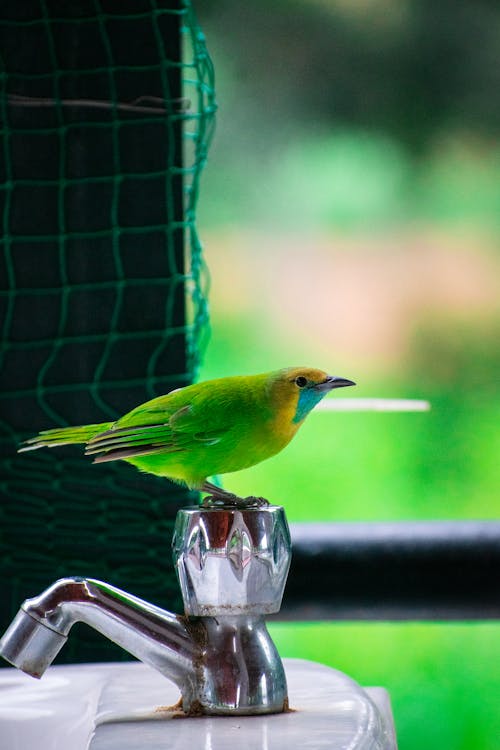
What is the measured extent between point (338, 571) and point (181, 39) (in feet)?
1.26

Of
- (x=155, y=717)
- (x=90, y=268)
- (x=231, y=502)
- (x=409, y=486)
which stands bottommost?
(x=409, y=486)

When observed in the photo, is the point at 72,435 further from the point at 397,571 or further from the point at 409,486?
the point at 409,486

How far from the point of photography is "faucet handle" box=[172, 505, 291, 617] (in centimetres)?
52

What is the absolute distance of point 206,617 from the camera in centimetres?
54

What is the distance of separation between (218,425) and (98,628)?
0.40 feet

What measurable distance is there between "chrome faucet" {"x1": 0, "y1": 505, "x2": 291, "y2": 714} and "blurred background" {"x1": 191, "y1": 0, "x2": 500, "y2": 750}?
4.51ft

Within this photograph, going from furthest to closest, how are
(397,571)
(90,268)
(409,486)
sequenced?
(409,486), (90,268), (397,571)

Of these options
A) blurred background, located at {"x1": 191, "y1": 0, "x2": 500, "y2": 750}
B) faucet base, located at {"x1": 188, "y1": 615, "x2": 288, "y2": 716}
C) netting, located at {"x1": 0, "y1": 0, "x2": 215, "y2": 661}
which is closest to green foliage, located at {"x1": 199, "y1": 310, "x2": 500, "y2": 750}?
blurred background, located at {"x1": 191, "y1": 0, "x2": 500, "y2": 750}

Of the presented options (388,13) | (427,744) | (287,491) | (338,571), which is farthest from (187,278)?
(388,13)

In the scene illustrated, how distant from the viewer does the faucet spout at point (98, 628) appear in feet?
1.66

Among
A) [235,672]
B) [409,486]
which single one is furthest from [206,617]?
[409,486]

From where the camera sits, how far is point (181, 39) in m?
0.75

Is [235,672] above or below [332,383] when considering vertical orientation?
below

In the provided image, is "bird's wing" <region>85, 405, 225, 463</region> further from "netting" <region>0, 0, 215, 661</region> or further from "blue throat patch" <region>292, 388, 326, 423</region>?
"netting" <region>0, 0, 215, 661</region>
